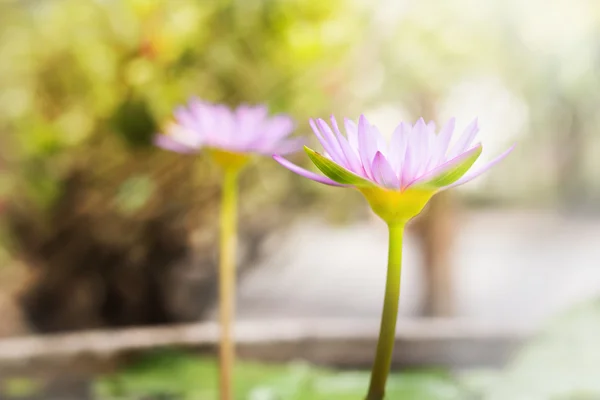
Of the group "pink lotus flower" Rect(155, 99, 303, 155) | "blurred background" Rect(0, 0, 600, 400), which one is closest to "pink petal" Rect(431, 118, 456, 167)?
"pink lotus flower" Rect(155, 99, 303, 155)

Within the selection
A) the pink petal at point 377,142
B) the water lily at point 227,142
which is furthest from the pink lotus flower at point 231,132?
the pink petal at point 377,142

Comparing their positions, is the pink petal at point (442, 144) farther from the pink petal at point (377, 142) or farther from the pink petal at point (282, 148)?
the pink petal at point (282, 148)

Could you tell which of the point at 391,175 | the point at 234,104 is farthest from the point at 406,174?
the point at 234,104

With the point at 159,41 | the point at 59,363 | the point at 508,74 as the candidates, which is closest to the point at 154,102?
the point at 159,41

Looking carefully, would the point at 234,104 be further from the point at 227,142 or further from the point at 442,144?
the point at 442,144

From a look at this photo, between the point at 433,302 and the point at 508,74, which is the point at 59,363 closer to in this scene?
the point at 433,302
